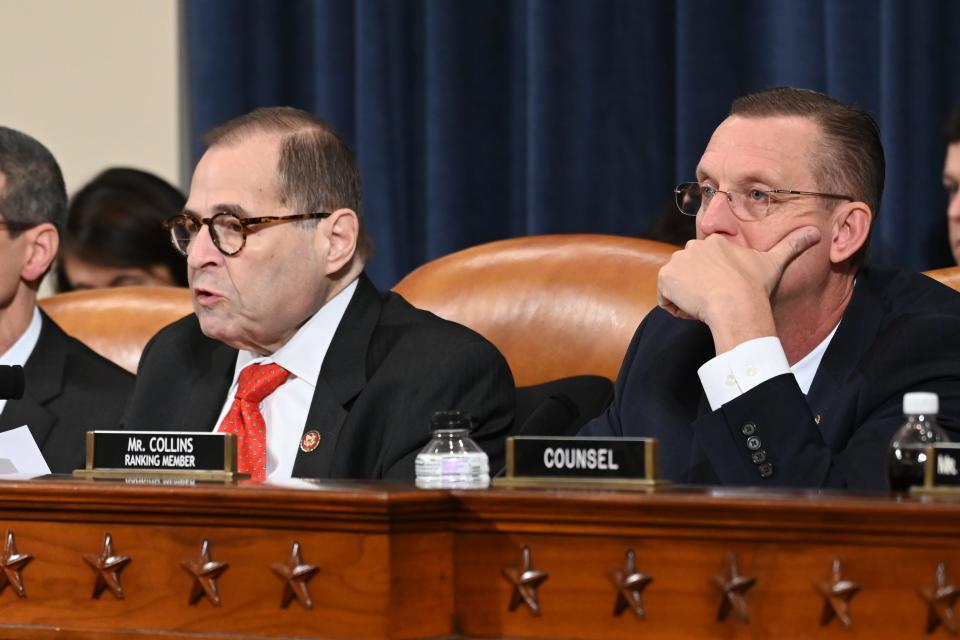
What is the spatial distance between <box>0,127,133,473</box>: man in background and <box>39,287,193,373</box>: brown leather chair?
14 centimetres

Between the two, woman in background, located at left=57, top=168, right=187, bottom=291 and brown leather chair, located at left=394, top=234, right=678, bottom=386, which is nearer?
brown leather chair, located at left=394, top=234, right=678, bottom=386

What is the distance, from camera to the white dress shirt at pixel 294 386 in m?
1.99

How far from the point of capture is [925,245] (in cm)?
265

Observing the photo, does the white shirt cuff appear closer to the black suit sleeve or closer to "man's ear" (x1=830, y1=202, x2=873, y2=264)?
the black suit sleeve

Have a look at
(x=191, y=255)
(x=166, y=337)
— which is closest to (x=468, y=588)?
(x=191, y=255)

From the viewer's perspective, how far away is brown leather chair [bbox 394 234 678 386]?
223 centimetres

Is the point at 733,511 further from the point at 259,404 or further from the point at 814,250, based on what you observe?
the point at 259,404

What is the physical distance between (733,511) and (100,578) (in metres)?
0.57

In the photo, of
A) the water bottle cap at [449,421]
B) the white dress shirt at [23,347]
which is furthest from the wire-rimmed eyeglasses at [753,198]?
the white dress shirt at [23,347]

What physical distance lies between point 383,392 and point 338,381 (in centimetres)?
7

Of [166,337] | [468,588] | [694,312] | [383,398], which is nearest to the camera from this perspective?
[468,588]

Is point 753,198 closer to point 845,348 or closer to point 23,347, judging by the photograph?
point 845,348

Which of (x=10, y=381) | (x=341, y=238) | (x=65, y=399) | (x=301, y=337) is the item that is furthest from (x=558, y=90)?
(x=10, y=381)

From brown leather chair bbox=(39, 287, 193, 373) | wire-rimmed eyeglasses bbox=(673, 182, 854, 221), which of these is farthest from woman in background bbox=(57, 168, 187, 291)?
wire-rimmed eyeglasses bbox=(673, 182, 854, 221)
